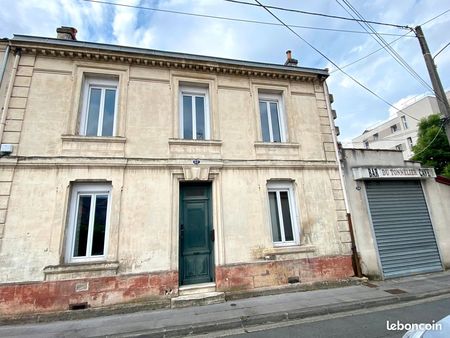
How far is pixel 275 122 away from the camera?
7.67 meters

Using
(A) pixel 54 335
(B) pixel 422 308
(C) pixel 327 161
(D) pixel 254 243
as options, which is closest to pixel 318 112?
(C) pixel 327 161

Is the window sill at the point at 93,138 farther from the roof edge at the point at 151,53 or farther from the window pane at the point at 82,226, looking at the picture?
the roof edge at the point at 151,53

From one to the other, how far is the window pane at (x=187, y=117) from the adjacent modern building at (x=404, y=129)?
28618 mm

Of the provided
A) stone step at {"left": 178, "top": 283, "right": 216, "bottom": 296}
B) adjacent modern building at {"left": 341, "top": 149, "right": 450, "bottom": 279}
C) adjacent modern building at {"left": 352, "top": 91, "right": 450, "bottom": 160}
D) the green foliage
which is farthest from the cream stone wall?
adjacent modern building at {"left": 352, "top": 91, "right": 450, "bottom": 160}

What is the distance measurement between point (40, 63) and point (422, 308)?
10.8 meters

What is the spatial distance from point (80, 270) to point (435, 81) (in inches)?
434

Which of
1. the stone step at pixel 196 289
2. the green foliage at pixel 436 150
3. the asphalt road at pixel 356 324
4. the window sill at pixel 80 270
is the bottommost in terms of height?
the asphalt road at pixel 356 324

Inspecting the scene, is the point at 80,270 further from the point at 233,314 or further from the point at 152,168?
the point at 233,314

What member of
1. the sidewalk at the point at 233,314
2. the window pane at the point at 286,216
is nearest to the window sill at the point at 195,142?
the window pane at the point at 286,216

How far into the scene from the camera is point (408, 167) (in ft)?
25.5

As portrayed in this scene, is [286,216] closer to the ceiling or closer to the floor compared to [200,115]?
closer to the floor

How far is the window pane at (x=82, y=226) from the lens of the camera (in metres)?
5.49

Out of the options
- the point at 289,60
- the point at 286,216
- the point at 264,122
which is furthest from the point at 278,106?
the point at 286,216

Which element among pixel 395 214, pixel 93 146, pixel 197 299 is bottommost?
pixel 197 299
